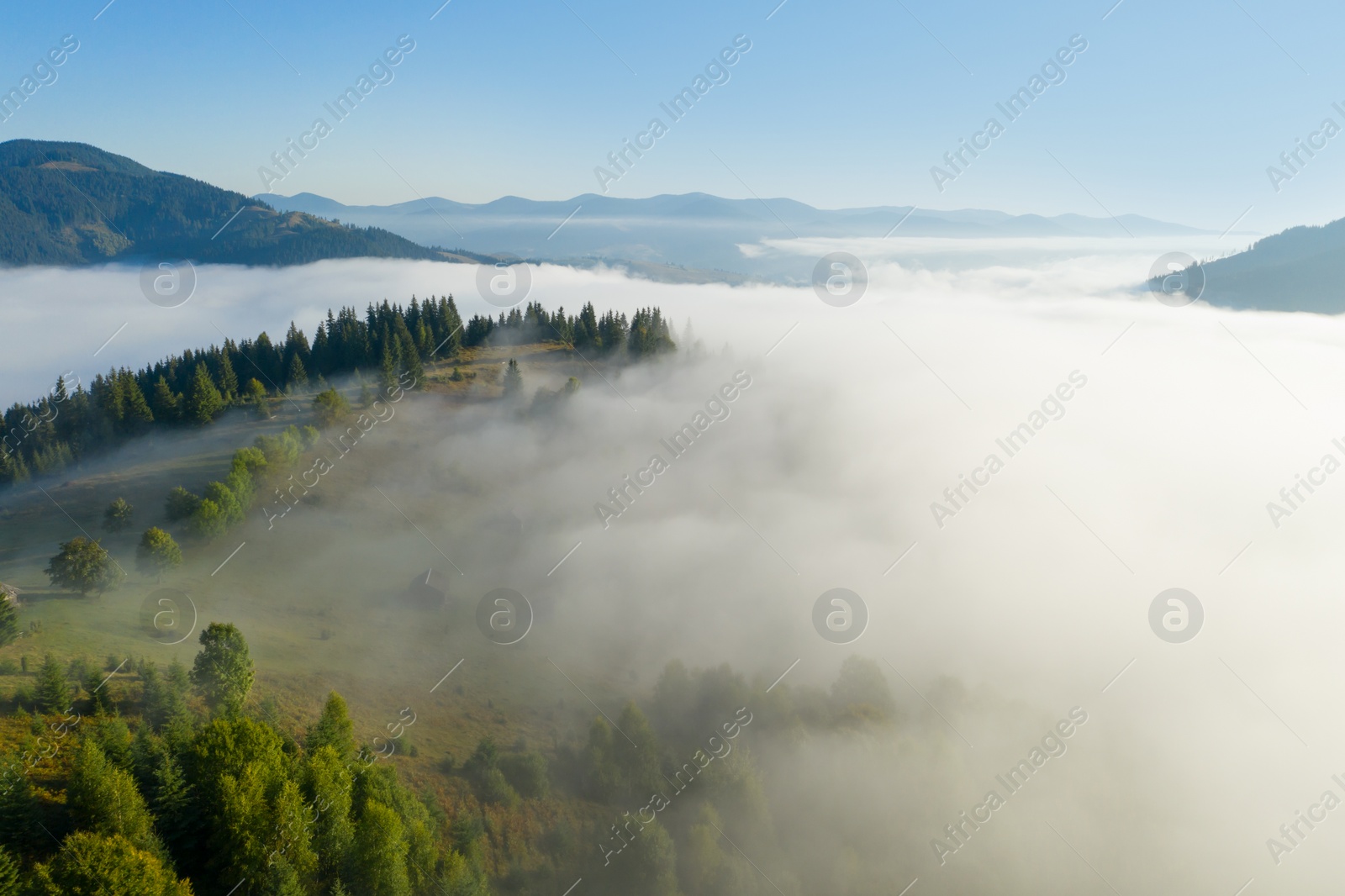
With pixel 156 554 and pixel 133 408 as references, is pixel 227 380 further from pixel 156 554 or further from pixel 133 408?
pixel 156 554

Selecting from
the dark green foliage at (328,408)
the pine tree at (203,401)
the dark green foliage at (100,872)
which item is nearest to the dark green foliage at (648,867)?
the dark green foliage at (100,872)

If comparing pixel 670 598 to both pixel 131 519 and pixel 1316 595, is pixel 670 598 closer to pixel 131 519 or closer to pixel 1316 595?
pixel 131 519

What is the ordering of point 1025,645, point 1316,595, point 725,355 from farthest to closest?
point 725,355
point 1316,595
point 1025,645

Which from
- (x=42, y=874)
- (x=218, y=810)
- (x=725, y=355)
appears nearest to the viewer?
(x=42, y=874)

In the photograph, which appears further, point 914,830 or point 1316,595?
point 1316,595

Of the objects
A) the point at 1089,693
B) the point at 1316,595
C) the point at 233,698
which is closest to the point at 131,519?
the point at 233,698

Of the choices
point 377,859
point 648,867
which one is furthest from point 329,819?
point 648,867

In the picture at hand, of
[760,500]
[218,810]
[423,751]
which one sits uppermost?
[760,500]

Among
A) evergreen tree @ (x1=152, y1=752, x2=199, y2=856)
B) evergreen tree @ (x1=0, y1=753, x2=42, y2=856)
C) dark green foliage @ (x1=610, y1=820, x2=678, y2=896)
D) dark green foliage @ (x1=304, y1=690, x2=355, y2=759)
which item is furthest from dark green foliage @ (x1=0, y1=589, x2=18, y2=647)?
dark green foliage @ (x1=610, y1=820, x2=678, y2=896)
